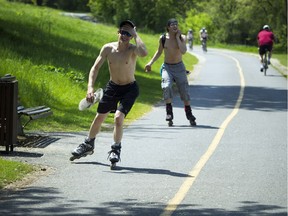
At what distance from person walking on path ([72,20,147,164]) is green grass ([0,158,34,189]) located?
868 mm

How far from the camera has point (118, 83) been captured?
12.2 m

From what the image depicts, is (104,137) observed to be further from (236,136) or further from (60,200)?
(60,200)

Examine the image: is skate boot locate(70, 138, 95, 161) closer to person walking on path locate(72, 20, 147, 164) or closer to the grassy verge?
person walking on path locate(72, 20, 147, 164)

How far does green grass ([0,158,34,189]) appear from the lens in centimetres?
1053

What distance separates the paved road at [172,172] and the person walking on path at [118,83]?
336mm

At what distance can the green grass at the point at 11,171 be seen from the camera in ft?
34.6

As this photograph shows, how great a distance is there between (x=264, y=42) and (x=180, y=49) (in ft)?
60.8

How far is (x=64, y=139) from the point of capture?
49.0 ft

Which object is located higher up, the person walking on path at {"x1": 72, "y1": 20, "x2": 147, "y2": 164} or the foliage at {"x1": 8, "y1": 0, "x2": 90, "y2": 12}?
the person walking on path at {"x1": 72, "y1": 20, "x2": 147, "y2": 164}

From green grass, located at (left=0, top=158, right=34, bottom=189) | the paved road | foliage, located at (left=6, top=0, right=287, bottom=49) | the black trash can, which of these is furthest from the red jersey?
green grass, located at (left=0, top=158, right=34, bottom=189)

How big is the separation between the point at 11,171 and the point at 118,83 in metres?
2.01

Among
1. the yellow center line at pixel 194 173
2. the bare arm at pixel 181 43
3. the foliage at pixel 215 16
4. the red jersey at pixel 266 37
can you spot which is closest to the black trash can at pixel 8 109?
the yellow center line at pixel 194 173

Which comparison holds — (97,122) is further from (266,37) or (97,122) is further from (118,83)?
(266,37)

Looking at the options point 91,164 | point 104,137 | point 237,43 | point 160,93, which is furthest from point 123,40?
point 237,43
